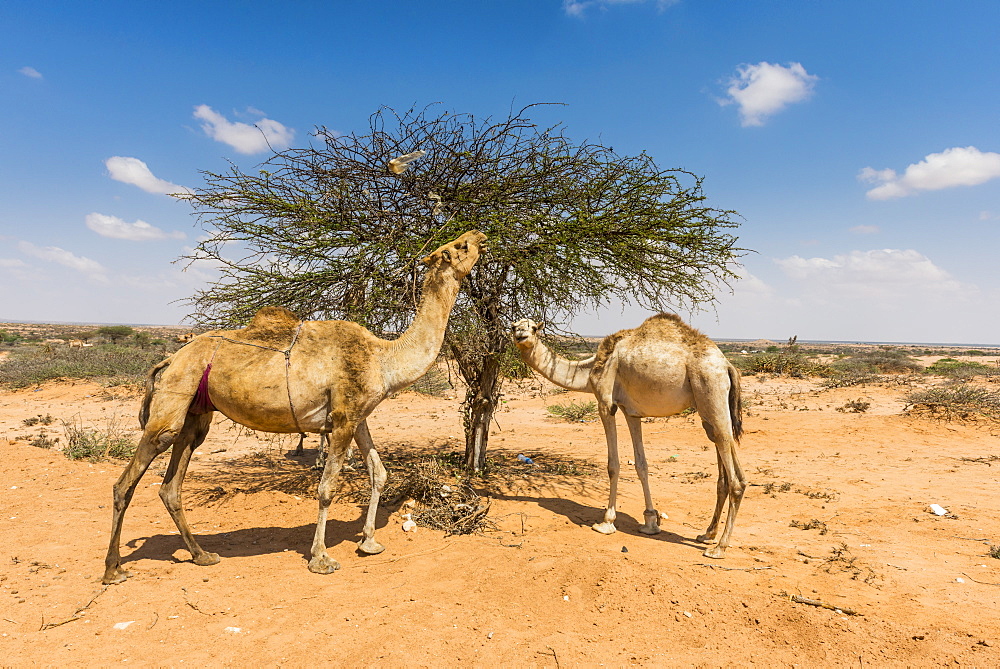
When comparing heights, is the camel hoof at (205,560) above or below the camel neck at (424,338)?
below

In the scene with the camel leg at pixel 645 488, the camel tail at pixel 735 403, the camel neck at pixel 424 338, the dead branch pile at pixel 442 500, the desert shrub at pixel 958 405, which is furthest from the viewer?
the desert shrub at pixel 958 405

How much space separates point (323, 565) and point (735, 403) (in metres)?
5.07

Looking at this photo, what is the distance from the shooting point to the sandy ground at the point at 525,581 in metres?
3.78

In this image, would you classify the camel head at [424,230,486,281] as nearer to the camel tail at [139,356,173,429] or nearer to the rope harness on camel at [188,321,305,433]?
the rope harness on camel at [188,321,305,433]

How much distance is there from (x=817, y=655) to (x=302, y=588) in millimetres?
4304

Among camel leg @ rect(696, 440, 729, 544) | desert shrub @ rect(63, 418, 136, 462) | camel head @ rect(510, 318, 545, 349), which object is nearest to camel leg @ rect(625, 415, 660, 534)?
camel leg @ rect(696, 440, 729, 544)

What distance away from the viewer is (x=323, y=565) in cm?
517

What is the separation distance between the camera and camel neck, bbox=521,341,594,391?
22.8 ft

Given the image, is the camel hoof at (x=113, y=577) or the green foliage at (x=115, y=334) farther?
the green foliage at (x=115, y=334)

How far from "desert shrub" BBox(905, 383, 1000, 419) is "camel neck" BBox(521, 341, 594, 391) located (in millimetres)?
13599

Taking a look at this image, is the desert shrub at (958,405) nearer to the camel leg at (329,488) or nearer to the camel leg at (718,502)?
the camel leg at (718,502)

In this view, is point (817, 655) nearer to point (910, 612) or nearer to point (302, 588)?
point (910, 612)

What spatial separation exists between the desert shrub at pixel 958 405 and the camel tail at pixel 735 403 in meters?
12.6

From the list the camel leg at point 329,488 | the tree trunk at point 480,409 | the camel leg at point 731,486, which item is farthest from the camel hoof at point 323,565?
the camel leg at point 731,486
